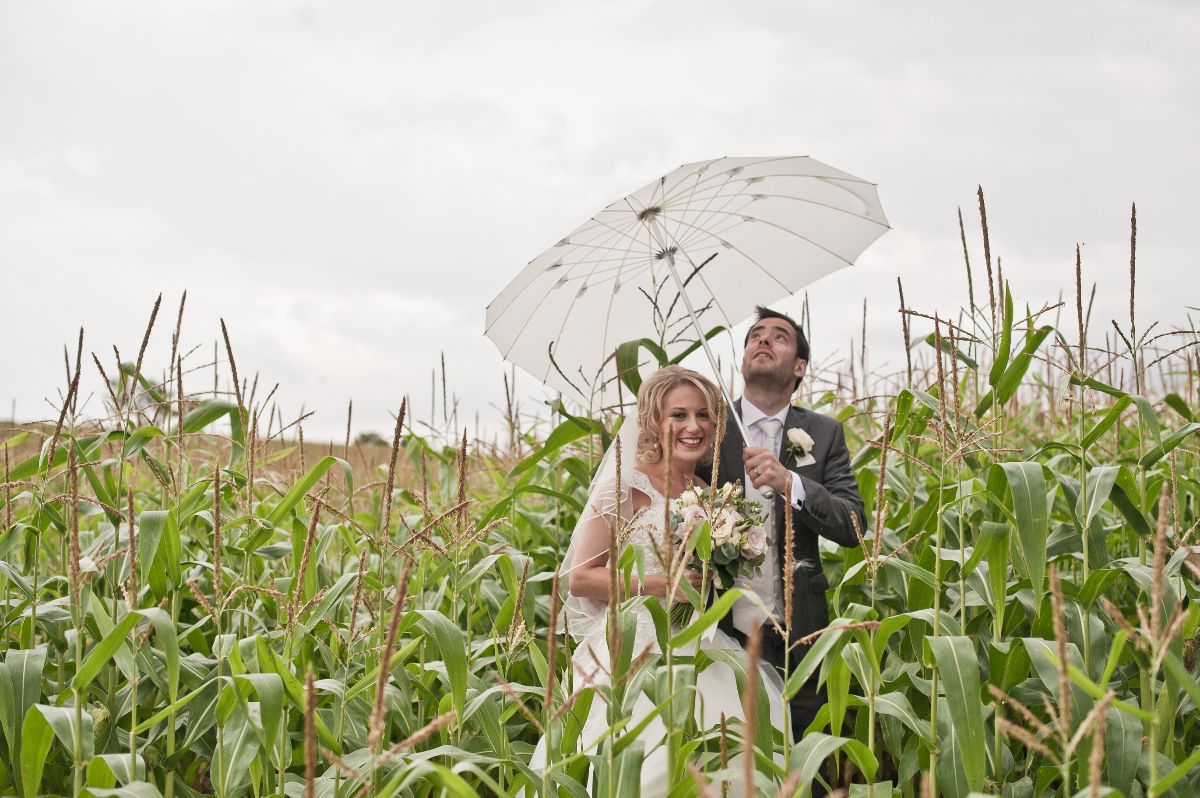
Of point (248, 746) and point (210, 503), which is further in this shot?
point (210, 503)

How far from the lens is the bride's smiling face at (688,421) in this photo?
3352mm

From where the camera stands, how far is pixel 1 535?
297 centimetres

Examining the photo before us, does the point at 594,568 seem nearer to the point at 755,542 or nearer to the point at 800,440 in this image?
the point at 755,542

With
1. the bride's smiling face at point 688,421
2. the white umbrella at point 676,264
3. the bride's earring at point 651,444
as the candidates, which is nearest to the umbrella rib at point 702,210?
the white umbrella at point 676,264

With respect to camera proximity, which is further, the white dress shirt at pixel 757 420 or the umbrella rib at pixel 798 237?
the umbrella rib at pixel 798 237

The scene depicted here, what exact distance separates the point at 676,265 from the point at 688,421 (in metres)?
0.85

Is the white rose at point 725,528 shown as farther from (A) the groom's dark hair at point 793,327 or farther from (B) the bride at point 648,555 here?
(A) the groom's dark hair at point 793,327

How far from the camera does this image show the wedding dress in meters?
2.69

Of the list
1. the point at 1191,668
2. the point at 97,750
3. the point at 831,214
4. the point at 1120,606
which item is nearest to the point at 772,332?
the point at 831,214

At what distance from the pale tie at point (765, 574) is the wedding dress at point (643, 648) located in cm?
10

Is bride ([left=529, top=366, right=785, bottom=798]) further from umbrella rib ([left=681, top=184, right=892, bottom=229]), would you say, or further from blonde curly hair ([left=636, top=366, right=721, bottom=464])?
umbrella rib ([left=681, top=184, right=892, bottom=229])

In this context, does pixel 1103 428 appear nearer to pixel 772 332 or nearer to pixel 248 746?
pixel 772 332

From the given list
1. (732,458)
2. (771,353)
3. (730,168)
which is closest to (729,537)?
(732,458)

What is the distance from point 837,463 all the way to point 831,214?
1.05m
